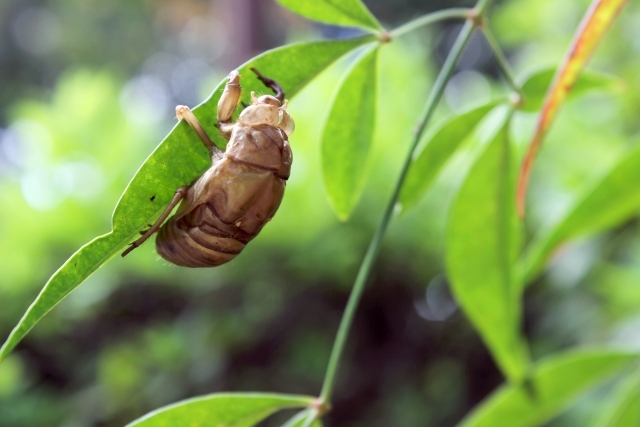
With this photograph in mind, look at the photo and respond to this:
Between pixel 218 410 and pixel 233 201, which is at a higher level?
pixel 233 201

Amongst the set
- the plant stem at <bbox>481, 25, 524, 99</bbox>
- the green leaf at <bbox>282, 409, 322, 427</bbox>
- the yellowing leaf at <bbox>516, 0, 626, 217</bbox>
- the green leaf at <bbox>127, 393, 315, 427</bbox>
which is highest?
the plant stem at <bbox>481, 25, 524, 99</bbox>

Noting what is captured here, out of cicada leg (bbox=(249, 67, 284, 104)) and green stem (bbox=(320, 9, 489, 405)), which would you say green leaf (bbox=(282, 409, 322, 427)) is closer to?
green stem (bbox=(320, 9, 489, 405))

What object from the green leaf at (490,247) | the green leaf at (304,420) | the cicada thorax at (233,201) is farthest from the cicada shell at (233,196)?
the green leaf at (490,247)

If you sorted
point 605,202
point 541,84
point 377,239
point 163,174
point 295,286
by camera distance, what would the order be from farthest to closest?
1. point 295,286
2. point 605,202
3. point 541,84
4. point 377,239
5. point 163,174

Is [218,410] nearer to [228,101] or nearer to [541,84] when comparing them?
[228,101]

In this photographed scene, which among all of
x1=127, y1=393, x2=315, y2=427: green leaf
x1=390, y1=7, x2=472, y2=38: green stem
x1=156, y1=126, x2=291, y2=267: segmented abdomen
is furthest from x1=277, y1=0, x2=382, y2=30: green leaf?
x1=127, y1=393, x2=315, y2=427: green leaf

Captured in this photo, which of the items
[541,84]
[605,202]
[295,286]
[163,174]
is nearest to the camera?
[163,174]

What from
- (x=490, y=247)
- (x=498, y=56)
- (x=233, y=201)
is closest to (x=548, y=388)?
(x=490, y=247)
